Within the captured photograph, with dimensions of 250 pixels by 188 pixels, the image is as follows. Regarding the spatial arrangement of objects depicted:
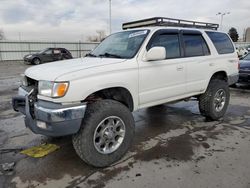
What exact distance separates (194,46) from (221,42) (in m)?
0.99

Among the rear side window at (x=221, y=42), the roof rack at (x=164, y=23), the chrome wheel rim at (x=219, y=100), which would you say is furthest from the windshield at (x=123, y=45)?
the chrome wheel rim at (x=219, y=100)

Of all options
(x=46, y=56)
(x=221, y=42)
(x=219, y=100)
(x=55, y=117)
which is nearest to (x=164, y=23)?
(x=221, y=42)

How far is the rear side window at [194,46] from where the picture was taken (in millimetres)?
4294

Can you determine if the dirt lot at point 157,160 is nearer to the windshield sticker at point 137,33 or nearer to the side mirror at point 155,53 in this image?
the side mirror at point 155,53

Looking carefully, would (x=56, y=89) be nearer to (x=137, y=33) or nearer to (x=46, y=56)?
(x=137, y=33)

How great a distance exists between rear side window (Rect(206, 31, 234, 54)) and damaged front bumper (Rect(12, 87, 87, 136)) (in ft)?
11.1

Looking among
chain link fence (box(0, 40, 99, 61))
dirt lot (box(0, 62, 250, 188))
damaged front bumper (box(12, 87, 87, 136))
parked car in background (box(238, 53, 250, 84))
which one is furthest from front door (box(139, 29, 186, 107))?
chain link fence (box(0, 40, 99, 61))

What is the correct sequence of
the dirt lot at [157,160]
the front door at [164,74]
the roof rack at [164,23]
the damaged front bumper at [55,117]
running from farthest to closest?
the roof rack at [164,23]
the front door at [164,74]
the dirt lot at [157,160]
the damaged front bumper at [55,117]

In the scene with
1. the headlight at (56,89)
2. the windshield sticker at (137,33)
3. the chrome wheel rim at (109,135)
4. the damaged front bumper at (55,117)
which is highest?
the windshield sticker at (137,33)

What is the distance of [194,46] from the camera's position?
4.46 m

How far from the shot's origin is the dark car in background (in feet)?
64.7

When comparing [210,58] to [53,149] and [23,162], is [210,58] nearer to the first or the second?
[53,149]

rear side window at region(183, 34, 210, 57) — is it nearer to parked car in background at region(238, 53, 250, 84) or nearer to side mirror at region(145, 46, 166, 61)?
side mirror at region(145, 46, 166, 61)

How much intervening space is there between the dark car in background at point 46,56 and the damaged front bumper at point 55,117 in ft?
59.9
